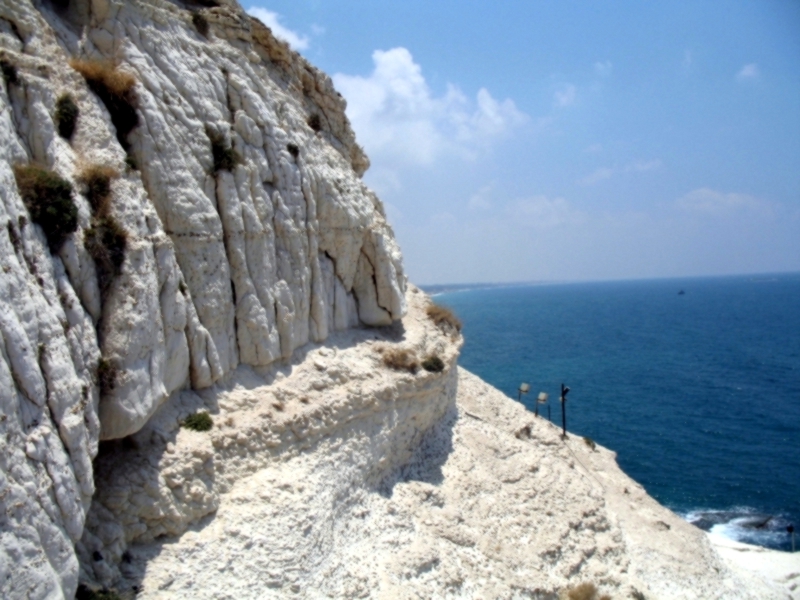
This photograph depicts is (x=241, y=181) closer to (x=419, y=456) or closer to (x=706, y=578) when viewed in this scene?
(x=419, y=456)

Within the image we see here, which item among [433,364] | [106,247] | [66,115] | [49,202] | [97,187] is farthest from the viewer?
[433,364]

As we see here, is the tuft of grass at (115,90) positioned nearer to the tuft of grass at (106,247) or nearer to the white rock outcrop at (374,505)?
the tuft of grass at (106,247)

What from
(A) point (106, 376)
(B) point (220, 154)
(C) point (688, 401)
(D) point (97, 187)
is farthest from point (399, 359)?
(C) point (688, 401)

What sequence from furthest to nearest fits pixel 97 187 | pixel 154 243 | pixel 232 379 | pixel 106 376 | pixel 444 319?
pixel 444 319 → pixel 232 379 → pixel 154 243 → pixel 97 187 → pixel 106 376

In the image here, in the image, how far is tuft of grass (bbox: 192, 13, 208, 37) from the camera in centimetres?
2159

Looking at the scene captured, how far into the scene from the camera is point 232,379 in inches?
781

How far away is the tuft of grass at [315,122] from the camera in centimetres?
2798

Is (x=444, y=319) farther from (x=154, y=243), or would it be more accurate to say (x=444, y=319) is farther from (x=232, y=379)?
(x=154, y=243)

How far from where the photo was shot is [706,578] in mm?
28328

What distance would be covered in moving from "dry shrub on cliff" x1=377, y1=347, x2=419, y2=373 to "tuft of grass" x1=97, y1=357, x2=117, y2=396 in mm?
12736

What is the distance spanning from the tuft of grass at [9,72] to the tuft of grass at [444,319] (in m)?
22.5

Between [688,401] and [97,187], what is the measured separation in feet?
217

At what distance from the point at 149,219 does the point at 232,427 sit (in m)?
7.03

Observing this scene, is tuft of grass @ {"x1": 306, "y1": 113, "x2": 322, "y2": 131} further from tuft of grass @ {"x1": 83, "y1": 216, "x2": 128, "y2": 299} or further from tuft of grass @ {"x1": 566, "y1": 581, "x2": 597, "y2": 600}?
tuft of grass @ {"x1": 566, "y1": 581, "x2": 597, "y2": 600}
